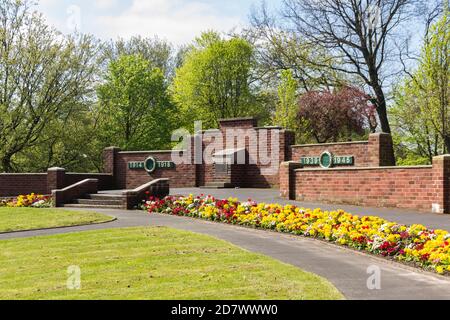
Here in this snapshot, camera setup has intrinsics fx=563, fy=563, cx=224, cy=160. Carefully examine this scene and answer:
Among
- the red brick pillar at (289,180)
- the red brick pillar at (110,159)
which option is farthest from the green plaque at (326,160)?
the red brick pillar at (110,159)

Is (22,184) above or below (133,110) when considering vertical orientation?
below

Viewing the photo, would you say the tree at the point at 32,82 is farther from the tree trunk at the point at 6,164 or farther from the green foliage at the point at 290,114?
the green foliage at the point at 290,114

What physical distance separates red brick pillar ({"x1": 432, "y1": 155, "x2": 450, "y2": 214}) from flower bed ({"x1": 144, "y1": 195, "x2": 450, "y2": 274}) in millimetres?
3788

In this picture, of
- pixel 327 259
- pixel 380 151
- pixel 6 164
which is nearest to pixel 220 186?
pixel 380 151

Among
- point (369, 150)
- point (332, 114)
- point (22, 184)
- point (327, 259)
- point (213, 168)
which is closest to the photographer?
point (327, 259)

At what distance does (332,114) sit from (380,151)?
37.9 ft

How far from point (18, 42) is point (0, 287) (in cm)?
3154

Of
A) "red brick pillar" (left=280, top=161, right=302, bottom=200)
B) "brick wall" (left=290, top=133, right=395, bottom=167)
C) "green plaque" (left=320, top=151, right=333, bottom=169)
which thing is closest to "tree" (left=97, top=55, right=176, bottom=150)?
"green plaque" (left=320, top=151, right=333, bottom=169)

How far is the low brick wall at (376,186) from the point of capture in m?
17.2

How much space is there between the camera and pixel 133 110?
42.5 metres

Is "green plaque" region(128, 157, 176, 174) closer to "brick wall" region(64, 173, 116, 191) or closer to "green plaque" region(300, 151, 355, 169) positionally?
"brick wall" region(64, 173, 116, 191)

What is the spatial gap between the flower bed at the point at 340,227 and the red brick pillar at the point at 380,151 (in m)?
7.82

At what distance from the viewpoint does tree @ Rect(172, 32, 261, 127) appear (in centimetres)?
4556

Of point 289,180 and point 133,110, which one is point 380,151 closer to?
point 289,180
